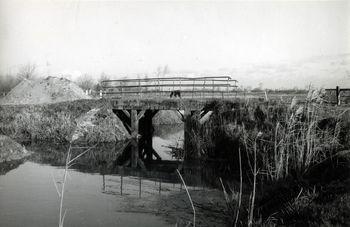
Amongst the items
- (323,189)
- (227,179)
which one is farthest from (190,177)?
(323,189)

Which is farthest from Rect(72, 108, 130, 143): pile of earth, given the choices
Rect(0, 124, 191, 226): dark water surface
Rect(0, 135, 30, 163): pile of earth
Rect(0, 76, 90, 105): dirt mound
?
Rect(0, 76, 90, 105): dirt mound

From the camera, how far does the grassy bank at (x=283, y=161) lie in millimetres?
7339

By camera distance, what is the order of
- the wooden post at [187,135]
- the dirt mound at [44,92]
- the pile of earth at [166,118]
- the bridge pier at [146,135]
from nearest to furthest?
the bridge pier at [146,135] < the wooden post at [187,135] < the dirt mound at [44,92] < the pile of earth at [166,118]

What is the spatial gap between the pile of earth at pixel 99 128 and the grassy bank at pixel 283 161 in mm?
6469

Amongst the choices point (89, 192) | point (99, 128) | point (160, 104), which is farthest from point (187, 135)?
point (89, 192)

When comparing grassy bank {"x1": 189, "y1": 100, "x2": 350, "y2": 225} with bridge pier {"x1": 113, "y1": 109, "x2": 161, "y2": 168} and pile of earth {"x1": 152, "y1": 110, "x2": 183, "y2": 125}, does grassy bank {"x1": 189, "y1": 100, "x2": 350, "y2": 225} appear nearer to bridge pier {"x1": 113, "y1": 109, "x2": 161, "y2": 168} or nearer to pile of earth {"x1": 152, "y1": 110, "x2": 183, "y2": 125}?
bridge pier {"x1": 113, "y1": 109, "x2": 161, "y2": 168}

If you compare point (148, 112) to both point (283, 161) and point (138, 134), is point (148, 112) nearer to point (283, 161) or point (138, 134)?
point (138, 134)

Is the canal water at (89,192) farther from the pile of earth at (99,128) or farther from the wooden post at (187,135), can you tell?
the pile of earth at (99,128)

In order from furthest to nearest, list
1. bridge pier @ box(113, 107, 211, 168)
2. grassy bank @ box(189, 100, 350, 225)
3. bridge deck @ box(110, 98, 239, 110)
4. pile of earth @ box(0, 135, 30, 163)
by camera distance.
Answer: bridge deck @ box(110, 98, 239, 110) → bridge pier @ box(113, 107, 211, 168) → pile of earth @ box(0, 135, 30, 163) → grassy bank @ box(189, 100, 350, 225)

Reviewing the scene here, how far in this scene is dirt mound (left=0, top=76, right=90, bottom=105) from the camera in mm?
33875

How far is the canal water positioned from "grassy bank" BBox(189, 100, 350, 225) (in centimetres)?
163

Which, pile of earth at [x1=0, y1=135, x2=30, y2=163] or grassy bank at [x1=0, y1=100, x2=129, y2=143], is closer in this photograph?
pile of earth at [x1=0, y1=135, x2=30, y2=163]

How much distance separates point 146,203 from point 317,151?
490 centimetres

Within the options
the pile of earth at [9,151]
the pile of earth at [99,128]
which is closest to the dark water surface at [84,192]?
the pile of earth at [9,151]
